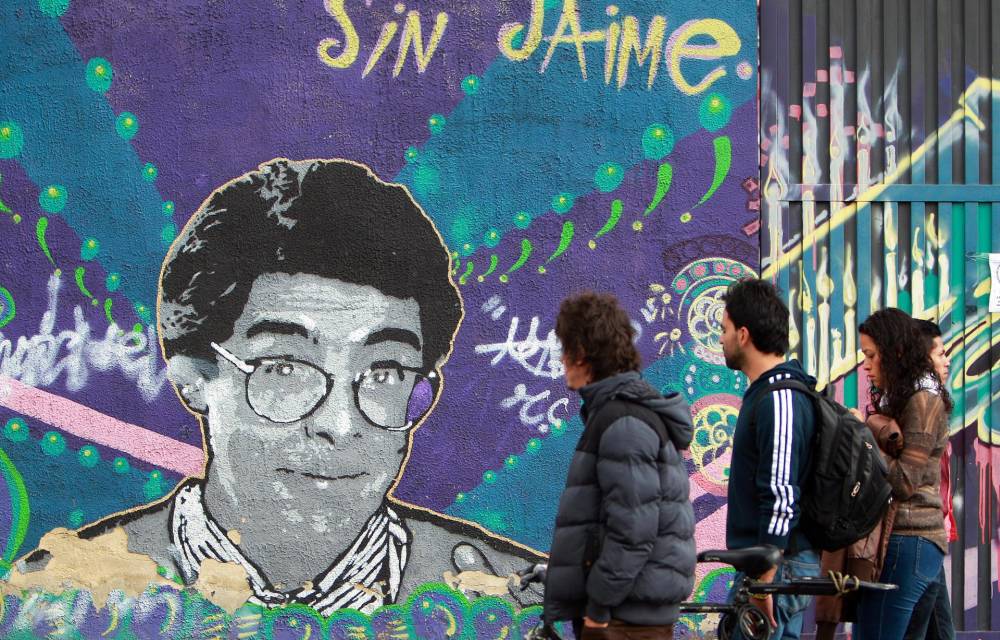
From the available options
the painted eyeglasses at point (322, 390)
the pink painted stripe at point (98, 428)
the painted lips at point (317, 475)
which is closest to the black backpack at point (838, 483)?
the painted eyeglasses at point (322, 390)

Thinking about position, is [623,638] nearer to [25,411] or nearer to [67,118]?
[25,411]

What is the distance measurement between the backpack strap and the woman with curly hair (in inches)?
54.8

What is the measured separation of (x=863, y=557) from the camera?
174 inches

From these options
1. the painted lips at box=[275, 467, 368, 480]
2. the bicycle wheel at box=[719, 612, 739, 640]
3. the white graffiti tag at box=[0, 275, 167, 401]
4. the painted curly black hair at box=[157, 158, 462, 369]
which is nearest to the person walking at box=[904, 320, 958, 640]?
the bicycle wheel at box=[719, 612, 739, 640]

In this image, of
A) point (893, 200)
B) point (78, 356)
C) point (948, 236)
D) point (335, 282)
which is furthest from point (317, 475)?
point (948, 236)

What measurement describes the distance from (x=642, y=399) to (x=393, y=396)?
2671mm

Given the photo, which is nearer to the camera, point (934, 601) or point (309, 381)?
point (934, 601)

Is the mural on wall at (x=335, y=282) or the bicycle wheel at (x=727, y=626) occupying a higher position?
the mural on wall at (x=335, y=282)

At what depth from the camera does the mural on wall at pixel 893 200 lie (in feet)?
20.1

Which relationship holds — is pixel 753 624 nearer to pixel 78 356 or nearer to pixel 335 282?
pixel 335 282

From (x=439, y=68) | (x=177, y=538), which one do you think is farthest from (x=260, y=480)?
(x=439, y=68)

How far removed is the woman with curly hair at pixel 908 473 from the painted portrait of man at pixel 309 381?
207 cm

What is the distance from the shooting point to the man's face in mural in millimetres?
5957

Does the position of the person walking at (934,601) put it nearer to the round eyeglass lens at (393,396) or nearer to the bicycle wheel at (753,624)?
the bicycle wheel at (753,624)
